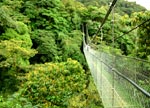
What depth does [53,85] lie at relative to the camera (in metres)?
7.79

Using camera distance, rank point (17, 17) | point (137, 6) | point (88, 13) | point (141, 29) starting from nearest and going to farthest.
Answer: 1. point (141, 29)
2. point (17, 17)
3. point (88, 13)
4. point (137, 6)

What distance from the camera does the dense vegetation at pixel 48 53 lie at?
7250 millimetres

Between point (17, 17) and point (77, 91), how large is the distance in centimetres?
490

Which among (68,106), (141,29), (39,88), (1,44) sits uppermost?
(141,29)

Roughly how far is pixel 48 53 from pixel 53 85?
4.72m

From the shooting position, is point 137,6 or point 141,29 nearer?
point 141,29

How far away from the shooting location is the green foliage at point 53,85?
24.7 feet

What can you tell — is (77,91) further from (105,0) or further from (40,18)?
(105,0)

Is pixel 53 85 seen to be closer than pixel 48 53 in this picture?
Yes

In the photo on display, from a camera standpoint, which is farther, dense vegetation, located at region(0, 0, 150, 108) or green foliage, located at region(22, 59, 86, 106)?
green foliage, located at region(22, 59, 86, 106)

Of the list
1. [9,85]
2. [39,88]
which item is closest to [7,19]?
[9,85]

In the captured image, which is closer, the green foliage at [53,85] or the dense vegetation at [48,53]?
the dense vegetation at [48,53]

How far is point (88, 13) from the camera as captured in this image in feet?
60.8

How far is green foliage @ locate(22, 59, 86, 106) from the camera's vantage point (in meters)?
7.54
